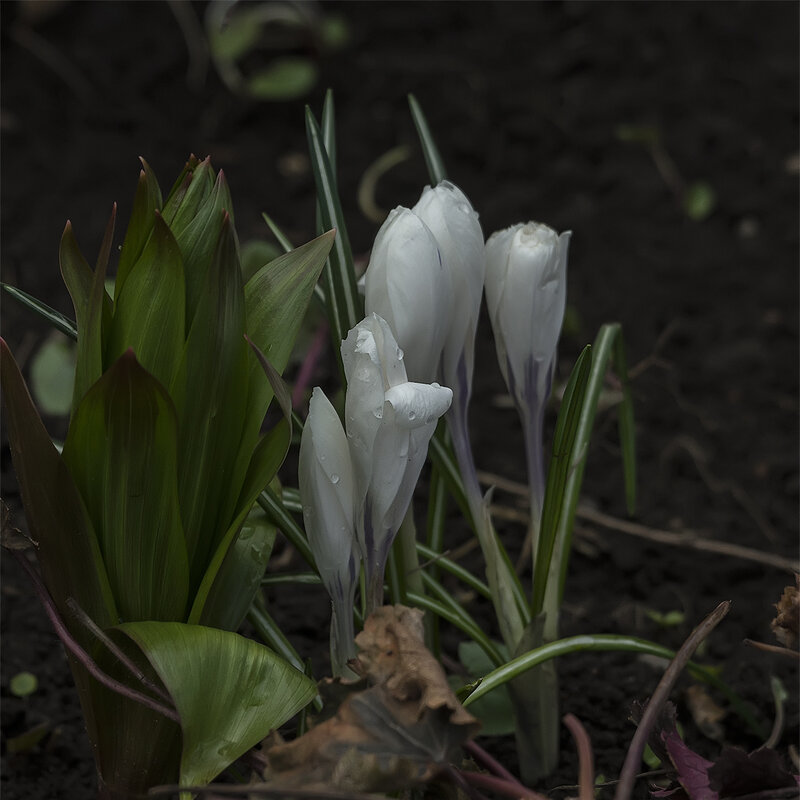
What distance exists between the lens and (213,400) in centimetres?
87

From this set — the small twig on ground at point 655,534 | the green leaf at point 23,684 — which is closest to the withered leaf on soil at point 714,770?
the small twig on ground at point 655,534

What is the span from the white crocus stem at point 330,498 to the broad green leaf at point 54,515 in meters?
0.17

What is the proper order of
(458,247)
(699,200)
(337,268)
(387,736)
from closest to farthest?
(387,736), (458,247), (337,268), (699,200)

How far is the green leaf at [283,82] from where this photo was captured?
8.75ft

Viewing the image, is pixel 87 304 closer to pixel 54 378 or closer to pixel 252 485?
pixel 252 485

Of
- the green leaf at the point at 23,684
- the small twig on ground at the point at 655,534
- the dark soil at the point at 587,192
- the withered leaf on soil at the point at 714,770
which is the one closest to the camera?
the withered leaf on soil at the point at 714,770

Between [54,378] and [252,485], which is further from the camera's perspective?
[54,378]

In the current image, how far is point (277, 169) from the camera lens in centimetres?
256

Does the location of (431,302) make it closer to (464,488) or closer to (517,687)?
(464,488)

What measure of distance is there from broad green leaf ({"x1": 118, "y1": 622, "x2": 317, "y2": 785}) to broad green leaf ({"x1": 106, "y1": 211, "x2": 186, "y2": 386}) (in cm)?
20

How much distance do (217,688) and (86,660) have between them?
0.39ft

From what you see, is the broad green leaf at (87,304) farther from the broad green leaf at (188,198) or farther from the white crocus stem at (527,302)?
the white crocus stem at (527,302)

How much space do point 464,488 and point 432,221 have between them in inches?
11.5

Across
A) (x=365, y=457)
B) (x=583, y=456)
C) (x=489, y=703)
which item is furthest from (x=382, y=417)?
(x=489, y=703)
